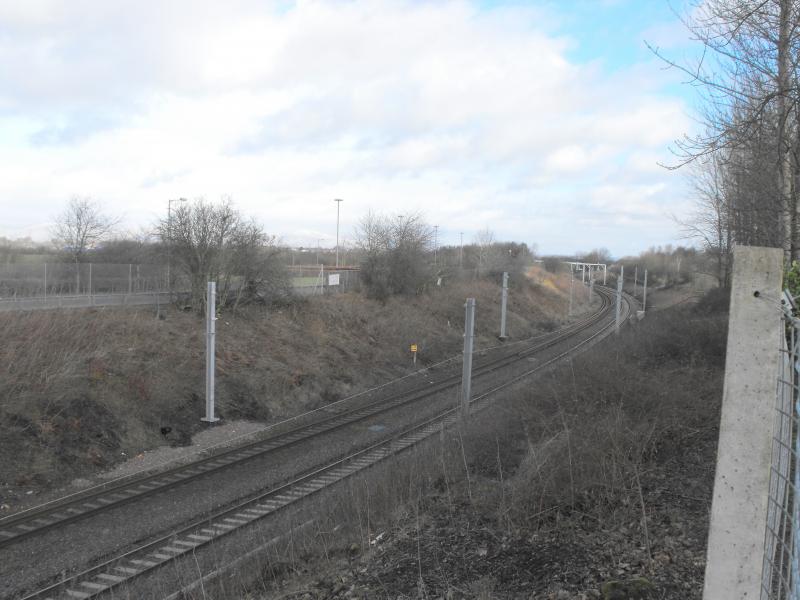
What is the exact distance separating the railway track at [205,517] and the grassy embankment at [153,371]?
5.36ft

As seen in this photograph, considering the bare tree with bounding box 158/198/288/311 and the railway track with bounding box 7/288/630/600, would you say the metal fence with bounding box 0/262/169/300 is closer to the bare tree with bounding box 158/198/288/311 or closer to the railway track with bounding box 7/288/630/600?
the bare tree with bounding box 158/198/288/311

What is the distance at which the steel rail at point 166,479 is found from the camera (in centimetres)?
1047

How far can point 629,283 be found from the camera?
111 metres

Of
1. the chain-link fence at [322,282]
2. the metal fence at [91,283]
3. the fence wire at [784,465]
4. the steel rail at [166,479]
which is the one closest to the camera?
the fence wire at [784,465]

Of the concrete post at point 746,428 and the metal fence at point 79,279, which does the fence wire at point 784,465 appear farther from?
the metal fence at point 79,279

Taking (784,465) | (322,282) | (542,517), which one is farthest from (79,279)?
(784,465)

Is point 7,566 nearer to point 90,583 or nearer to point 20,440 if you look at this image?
point 90,583

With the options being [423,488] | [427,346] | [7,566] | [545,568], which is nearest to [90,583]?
[7,566]

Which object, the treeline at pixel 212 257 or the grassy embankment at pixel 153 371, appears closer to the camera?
the grassy embankment at pixel 153 371

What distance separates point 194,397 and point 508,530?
14.0 m

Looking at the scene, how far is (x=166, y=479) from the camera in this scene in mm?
13016

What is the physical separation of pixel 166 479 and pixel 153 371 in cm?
612

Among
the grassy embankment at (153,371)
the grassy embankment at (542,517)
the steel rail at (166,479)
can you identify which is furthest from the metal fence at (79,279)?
the grassy embankment at (542,517)


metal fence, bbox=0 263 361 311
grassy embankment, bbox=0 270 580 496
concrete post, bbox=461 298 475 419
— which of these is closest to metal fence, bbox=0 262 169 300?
metal fence, bbox=0 263 361 311
